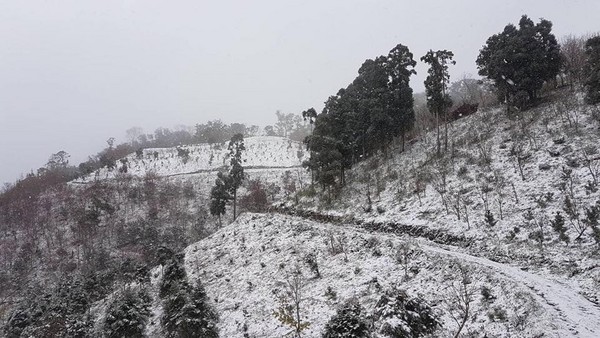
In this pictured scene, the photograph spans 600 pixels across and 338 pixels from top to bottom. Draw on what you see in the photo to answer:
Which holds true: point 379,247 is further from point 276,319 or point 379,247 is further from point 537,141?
point 537,141

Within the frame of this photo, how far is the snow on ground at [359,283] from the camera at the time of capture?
981cm

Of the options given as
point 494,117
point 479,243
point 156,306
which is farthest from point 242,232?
point 494,117

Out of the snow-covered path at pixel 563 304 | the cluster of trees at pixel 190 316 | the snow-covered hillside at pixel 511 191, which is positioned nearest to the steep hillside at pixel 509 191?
the snow-covered hillside at pixel 511 191

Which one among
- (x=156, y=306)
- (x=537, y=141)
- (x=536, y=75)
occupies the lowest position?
(x=156, y=306)

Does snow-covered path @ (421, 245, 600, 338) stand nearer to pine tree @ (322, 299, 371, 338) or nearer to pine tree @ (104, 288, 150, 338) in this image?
pine tree @ (322, 299, 371, 338)

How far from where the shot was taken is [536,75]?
100 ft

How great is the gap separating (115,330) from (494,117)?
34.4m

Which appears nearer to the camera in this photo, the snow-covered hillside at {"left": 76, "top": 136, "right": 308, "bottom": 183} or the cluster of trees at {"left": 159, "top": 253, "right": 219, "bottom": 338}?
the cluster of trees at {"left": 159, "top": 253, "right": 219, "bottom": 338}

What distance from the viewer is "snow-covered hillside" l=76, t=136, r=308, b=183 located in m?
78.9

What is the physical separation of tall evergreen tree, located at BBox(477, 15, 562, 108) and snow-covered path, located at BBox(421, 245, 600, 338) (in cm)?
2403

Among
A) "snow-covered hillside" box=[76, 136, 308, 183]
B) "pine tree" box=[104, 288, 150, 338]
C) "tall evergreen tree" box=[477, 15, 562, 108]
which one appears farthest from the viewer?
"snow-covered hillside" box=[76, 136, 308, 183]

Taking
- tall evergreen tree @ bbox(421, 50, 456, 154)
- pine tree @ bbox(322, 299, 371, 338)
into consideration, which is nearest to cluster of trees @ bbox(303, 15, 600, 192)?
tall evergreen tree @ bbox(421, 50, 456, 154)

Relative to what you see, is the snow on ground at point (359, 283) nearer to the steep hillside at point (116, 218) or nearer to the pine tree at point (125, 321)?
the pine tree at point (125, 321)

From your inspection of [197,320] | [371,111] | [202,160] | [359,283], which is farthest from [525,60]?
[202,160]
